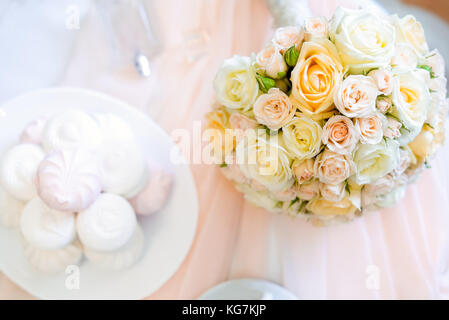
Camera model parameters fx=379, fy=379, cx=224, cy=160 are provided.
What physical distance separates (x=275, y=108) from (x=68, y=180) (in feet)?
1.03

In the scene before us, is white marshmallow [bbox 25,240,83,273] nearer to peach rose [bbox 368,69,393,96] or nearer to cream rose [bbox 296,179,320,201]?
cream rose [bbox 296,179,320,201]

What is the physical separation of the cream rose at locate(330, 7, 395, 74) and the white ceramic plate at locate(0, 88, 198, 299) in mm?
366

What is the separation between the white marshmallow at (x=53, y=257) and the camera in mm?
610

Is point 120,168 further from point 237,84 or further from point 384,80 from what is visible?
point 384,80

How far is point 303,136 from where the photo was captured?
44 centimetres

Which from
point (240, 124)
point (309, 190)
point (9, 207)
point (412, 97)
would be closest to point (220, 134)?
point (240, 124)

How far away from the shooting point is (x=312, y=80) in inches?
16.8

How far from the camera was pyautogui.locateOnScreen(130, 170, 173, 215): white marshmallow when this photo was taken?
2.11ft

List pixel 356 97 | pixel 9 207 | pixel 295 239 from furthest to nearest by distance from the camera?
pixel 295 239 < pixel 9 207 < pixel 356 97

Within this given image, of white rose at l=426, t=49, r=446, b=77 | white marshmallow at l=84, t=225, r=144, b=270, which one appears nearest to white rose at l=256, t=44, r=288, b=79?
white rose at l=426, t=49, r=446, b=77
